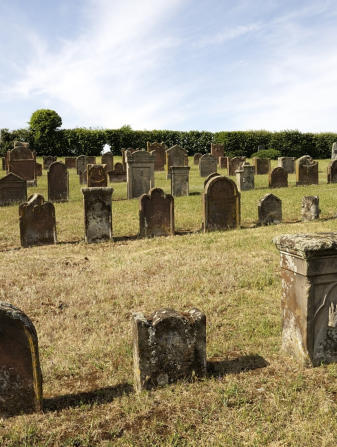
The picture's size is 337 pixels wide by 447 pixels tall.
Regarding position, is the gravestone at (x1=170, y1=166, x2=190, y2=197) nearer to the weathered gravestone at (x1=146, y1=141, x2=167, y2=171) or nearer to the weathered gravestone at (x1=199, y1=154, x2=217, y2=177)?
the weathered gravestone at (x1=199, y1=154, x2=217, y2=177)

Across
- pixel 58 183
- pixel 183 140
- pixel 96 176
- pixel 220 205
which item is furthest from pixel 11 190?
pixel 183 140

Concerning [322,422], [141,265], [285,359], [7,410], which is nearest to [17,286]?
[141,265]

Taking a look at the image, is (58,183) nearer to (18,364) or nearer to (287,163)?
(18,364)

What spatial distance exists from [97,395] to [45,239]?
7107 mm

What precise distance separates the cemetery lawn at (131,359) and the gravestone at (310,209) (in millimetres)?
3010

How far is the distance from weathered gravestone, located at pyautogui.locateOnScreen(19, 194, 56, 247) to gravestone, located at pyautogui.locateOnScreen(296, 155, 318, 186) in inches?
571

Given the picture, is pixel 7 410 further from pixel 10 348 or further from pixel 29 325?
pixel 29 325

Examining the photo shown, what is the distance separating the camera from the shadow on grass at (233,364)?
3.78 meters

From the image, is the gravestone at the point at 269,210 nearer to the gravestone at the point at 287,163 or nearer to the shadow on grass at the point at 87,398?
the shadow on grass at the point at 87,398

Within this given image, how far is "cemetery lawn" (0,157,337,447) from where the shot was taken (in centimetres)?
297

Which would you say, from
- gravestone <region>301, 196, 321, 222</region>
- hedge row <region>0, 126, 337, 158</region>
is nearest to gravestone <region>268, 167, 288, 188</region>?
gravestone <region>301, 196, 321, 222</region>

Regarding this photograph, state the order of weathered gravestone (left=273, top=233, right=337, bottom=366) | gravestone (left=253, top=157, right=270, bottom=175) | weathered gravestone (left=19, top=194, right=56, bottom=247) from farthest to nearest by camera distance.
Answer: gravestone (left=253, top=157, right=270, bottom=175) → weathered gravestone (left=19, top=194, right=56, bottom=247) → weathered gravestone (left=273, top=233, right=337, bottom=366)

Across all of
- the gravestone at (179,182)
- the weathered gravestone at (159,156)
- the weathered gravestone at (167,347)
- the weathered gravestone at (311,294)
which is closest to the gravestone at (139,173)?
the gravestone at (179,182)

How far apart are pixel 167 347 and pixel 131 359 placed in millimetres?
737
